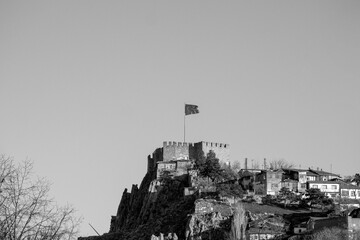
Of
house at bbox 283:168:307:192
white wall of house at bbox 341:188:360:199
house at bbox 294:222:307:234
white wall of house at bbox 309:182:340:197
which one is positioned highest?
house at bbox 283:168:307:192

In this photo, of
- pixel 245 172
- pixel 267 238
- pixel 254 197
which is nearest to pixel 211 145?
pixel 245 172

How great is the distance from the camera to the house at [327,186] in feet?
330

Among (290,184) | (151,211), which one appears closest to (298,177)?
(290,184)

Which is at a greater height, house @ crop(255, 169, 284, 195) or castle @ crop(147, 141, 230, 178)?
castle @ crop(147, 141, 230, 178)

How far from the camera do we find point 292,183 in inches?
3967

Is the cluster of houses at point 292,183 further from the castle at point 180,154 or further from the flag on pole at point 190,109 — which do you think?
the flag on pole at point 190,109

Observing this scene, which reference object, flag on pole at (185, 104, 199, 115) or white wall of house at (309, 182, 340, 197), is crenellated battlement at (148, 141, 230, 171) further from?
white wall of house at (309, 182, 340, 197)

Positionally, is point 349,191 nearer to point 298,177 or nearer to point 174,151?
point 298,177

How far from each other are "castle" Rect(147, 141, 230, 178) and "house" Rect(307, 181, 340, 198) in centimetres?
1332

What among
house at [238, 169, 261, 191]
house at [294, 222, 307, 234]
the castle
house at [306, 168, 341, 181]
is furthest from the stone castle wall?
house at [294, 222, 307, 234]

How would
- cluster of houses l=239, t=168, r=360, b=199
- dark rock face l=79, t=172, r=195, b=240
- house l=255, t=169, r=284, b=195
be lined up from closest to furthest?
dark rock face l=79, t=172, r=195, b=240
house l=255, t=169, r=284, b=195
cluster of houses l=239, t=168, r=360, b=199

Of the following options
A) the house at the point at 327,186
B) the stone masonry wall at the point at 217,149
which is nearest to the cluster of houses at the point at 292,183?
the house at the point at 327,186

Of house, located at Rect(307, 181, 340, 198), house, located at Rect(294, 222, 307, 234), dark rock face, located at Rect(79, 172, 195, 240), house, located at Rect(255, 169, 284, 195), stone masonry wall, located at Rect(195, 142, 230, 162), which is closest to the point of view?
house, located at Rect(294, 222, 307, 234)

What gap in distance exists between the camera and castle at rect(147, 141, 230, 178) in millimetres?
99312
